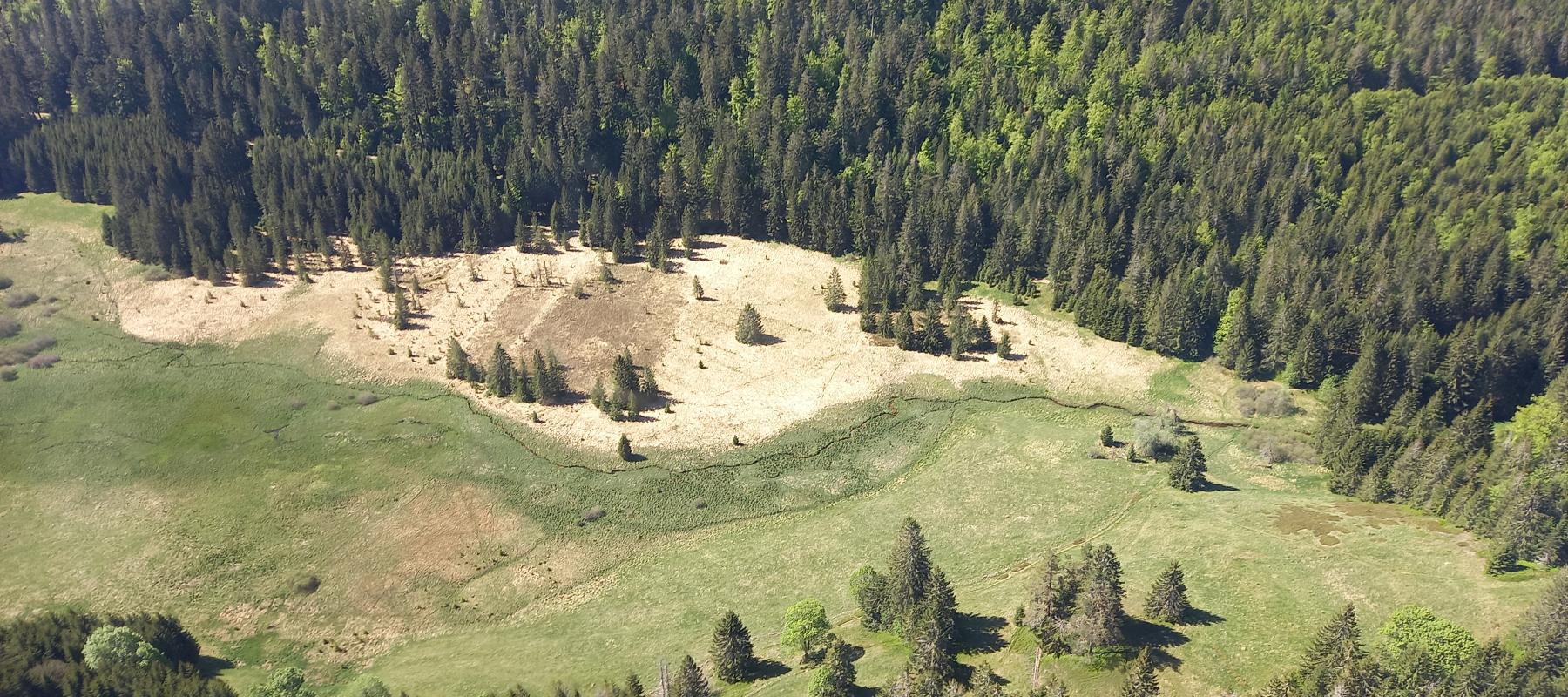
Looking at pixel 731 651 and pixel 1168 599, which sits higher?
pixel 1168 599

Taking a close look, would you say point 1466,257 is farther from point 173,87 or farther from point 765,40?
point 173,87

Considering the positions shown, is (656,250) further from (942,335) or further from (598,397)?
(942,335)

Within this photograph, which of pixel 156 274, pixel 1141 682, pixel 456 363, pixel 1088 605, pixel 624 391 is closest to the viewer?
pixel 1141 682

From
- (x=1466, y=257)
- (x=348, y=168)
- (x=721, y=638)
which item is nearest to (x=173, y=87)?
(x=348, y=168)

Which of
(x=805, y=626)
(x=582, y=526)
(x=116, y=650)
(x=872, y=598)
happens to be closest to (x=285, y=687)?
(x=116, y=650)

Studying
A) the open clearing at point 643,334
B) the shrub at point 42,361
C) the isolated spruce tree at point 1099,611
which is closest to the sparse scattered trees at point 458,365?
the open clearing at point 643,334

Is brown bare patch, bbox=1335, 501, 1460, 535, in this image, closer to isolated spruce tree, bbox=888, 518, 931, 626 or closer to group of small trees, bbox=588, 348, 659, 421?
isolated spruce tree, bbox=888, 518, 931, 626

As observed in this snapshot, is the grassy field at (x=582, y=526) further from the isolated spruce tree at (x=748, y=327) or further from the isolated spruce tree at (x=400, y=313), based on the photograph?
the isolated spruce tree at (x=748, y=327)
